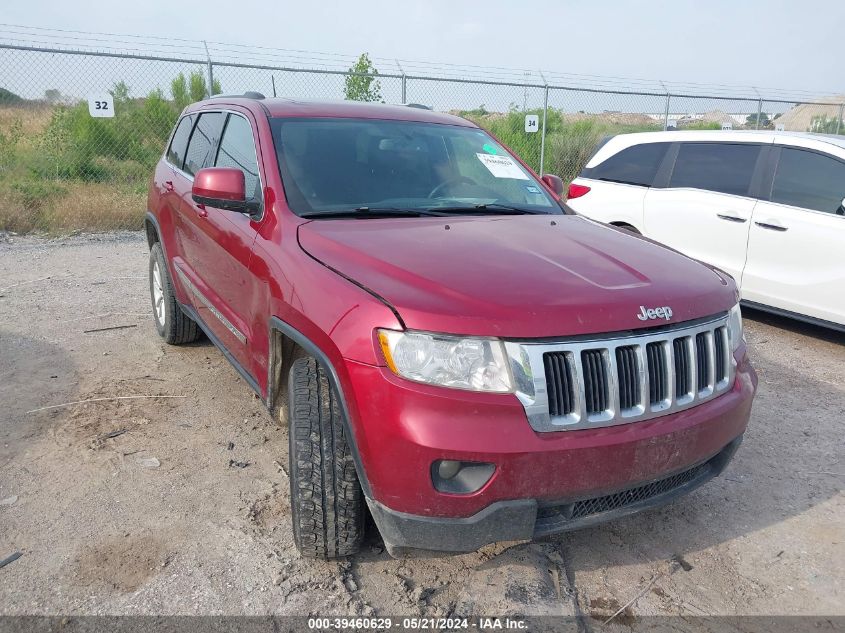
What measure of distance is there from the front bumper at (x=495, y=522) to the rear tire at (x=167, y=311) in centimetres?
300

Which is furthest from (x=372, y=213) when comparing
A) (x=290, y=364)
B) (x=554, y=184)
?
(x=554, y=184)

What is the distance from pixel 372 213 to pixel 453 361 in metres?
1.17

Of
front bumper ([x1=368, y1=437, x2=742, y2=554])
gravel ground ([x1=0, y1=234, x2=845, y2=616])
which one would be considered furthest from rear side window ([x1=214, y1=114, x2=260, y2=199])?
front bumper ([x1=368, y1=437, x2=742, y2=554])

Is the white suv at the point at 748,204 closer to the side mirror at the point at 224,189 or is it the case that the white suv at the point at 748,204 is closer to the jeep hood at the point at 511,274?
the jeep hood at the point at 511,274

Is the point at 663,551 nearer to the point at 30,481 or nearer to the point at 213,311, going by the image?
the point at 213,311

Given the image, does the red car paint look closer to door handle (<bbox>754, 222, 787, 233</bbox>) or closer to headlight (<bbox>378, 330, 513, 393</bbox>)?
headlight (<bbox>378, 330, 513, 393</bbox>)

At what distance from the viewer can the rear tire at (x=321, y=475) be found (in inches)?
95.0

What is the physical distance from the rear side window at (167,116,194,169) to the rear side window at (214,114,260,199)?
847mm

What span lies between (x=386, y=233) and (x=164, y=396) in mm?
2172

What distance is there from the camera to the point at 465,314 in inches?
84.4

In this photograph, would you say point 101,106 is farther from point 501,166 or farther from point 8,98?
point 501,166

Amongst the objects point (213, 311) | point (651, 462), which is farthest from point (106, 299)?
point (651, 462)

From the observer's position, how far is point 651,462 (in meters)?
2.30

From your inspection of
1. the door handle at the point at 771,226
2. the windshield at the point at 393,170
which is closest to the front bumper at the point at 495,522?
the windshield at the point at 393,170
